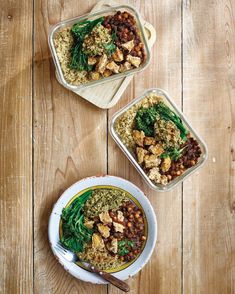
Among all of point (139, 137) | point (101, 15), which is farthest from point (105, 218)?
point (101, 15)

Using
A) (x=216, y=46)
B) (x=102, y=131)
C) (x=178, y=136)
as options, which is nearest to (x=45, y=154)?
(x=102, y=131)

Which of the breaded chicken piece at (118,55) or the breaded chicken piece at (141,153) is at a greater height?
the breaded chicken piece at (118,55)

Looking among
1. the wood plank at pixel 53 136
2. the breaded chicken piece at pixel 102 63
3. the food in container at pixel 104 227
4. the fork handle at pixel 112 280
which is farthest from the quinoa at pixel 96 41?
the fork handle at pixel 112 280

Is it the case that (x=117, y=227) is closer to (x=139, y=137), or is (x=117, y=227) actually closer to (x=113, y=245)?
(x=113, y=245)

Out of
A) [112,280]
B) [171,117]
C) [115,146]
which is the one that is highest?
[171,117]

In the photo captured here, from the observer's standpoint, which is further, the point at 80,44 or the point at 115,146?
the point at 115,146

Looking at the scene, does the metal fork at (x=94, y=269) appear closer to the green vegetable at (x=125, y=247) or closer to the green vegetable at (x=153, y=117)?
the green vegetable at (x=125, y=247)
